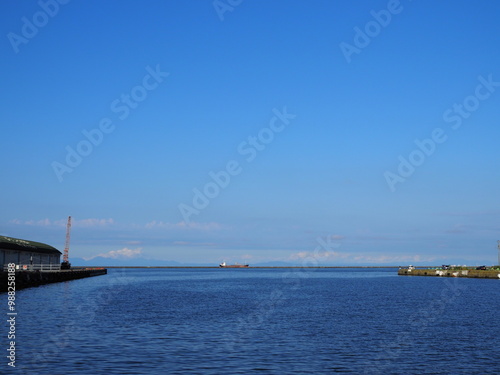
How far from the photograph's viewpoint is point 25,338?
40031mm

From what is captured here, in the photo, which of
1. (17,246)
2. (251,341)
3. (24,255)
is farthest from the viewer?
(24,255)

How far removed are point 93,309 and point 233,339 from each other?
2817 cm

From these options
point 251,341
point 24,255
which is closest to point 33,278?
point 24,255

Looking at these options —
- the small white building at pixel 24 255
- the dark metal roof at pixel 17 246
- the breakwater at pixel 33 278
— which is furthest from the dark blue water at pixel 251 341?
the small white building at pixel 24 255

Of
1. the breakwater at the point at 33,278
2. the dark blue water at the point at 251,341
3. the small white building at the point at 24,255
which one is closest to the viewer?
the dark blue water at the point at 251,341

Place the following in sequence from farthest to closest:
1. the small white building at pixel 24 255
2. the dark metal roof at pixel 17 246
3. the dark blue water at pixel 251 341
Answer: the small white building at pixel 24 255 → the dark metal roof at pixel 17 246 → the dark blue water at pixel 251 341

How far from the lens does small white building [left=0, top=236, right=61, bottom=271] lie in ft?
340

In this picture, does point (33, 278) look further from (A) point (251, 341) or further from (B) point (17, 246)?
(A) point (251, 341)

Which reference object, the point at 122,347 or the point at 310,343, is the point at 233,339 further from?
the point at 122,347

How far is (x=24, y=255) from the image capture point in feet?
384

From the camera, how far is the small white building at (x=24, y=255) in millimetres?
103512

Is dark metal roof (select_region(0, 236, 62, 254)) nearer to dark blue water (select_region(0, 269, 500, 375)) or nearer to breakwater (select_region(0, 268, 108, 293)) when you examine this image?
breakwater (select_region(0, 268, 108, 293))

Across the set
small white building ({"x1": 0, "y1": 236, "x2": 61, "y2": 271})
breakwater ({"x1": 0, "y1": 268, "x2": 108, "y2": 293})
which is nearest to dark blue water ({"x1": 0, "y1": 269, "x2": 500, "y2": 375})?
breakwater ({"x1": 0, "y1": 268, "x2": 108, "y2": 293})

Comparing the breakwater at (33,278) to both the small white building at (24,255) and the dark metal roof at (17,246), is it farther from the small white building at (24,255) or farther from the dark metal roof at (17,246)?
the dark metal roof at (17,246)
